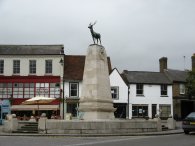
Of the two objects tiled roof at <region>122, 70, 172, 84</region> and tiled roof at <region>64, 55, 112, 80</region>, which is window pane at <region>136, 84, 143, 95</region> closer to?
tiled roof at <region>122, 70, 172, 84</region>

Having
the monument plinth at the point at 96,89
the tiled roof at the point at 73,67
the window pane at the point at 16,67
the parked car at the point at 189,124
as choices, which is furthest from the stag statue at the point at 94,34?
the window pane at the point at 16,67

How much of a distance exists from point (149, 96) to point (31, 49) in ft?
56.1

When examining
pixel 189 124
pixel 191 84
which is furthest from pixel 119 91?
pixel 189 124

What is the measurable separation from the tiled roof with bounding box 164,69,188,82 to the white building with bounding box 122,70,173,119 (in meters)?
1.37

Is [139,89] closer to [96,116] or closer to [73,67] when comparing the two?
[73,67]

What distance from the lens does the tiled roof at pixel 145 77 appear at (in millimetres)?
53819

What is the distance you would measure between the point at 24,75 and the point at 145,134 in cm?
2751

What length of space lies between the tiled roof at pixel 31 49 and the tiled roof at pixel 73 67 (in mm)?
2393

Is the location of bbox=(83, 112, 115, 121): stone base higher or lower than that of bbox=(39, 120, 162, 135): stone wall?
higher

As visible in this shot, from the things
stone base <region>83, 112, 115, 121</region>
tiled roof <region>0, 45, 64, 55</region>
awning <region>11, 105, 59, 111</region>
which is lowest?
stone base <region>83, 112, 115, 121</region>

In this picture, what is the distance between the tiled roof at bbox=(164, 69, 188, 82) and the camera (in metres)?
56.1

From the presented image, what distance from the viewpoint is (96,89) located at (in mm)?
27562

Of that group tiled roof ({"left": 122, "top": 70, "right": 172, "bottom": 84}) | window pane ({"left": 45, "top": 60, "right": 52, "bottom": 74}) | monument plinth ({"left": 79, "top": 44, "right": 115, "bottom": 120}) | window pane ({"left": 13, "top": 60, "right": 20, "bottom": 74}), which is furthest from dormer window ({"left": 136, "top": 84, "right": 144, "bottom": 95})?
monument plinth ({"left": 79, "top": 44, "right": 115, "bottom": 120})

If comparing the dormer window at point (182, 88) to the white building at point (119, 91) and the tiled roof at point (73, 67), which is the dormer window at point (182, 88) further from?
the tiled roof at point (73, 67)
